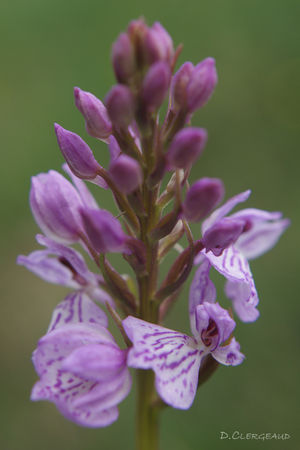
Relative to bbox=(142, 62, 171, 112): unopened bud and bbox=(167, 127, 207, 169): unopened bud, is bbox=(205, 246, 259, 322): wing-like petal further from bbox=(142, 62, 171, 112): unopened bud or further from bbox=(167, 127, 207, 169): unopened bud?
bbox=(142, 62, 171, 112): unopened bud

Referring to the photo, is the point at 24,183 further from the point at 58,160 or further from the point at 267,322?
the point at 267,322

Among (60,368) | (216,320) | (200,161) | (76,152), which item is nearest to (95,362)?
(60,368)

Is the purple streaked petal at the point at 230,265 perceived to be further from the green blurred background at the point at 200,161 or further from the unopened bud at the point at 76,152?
the green blurred background at the point at 200,161

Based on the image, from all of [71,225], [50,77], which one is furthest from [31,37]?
[71,225]

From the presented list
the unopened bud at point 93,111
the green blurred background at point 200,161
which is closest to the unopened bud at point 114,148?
the unopened bud at point 93,111

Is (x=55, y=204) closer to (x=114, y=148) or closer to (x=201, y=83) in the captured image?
(x=114, y=148)
